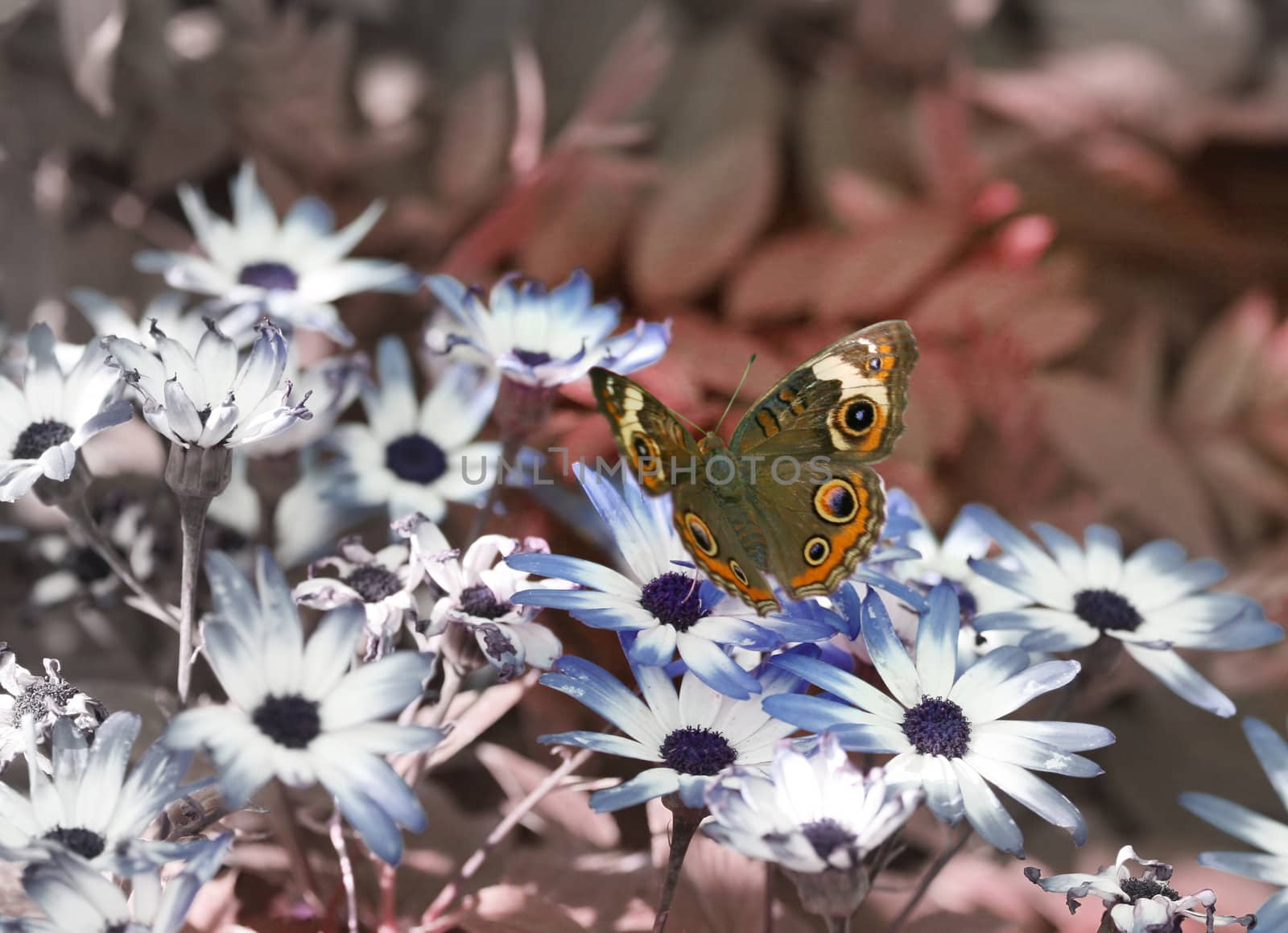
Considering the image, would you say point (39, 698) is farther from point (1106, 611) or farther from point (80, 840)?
point (1106, 611)

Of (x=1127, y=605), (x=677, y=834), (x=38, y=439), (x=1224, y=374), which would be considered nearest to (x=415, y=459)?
(x=38, y=439)

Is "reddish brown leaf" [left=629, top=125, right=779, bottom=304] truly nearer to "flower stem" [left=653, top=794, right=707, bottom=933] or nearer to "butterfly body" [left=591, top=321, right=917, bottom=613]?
"butterfly body" [left=591, top=321, right=917, bottom=613]

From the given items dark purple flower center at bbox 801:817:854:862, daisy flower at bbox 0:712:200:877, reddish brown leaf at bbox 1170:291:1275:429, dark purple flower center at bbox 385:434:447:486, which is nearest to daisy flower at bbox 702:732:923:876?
dark purple flower center at bbox 801:817:854:862

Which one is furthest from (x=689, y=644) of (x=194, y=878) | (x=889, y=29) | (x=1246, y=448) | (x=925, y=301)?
(x=889, y=29)

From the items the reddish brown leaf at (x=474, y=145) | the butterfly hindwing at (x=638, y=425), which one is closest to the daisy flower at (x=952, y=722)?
the butterfly hindwing at (x=638, y=425)

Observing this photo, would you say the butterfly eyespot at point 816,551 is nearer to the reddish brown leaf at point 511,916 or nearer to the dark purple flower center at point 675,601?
the dark purple flower center at point 675,601
